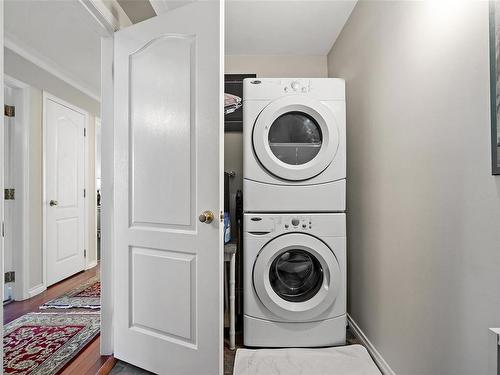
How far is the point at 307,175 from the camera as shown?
6.71ft

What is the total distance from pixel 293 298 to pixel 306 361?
371 millimetres

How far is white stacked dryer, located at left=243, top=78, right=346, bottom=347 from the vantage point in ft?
6.67

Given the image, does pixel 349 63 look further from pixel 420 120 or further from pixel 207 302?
pixel 207 302

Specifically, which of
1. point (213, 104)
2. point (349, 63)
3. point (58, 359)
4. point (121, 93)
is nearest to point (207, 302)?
point (213, 104)

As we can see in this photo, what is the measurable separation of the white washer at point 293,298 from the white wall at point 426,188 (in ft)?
0.68

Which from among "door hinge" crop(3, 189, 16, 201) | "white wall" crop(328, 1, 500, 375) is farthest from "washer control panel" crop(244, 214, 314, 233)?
"door hinge" crop(3, 189, 16, 201)

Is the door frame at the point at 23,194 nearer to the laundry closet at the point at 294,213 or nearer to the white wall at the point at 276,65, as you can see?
the white wall at the point at 276,65

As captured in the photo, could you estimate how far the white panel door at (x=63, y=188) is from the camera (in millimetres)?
3352

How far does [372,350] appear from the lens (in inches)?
76.6

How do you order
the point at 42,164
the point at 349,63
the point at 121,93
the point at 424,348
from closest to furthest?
the point at 424,348, the point at 121,93, the point at 349,63, the point at 42,164

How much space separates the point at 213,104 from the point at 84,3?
0.82 m

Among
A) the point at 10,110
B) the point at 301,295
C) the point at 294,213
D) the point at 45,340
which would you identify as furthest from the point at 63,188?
the point at 301,295

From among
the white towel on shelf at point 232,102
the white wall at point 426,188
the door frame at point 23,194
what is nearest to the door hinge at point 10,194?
the door frame at point 23,194

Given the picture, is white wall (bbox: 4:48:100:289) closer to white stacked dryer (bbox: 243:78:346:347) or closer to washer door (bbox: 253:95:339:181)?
white stacked dryer (bbox: 243:78:346:347)
